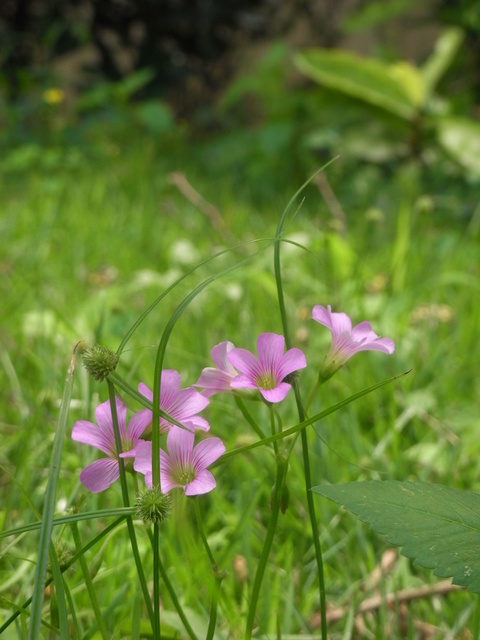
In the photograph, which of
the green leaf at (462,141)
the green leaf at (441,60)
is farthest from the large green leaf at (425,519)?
the green leaf at (441,60)

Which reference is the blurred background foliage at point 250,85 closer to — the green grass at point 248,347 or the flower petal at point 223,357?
the green grass at point 248,347

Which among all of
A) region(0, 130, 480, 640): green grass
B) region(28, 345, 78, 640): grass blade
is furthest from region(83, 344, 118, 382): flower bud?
region(0, 130, 480, 640): green grass

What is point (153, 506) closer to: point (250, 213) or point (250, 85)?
point (250, 213)

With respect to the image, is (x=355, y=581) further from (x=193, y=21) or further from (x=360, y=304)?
(x=193, y=21)

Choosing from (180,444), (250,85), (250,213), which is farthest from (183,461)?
(250,85)

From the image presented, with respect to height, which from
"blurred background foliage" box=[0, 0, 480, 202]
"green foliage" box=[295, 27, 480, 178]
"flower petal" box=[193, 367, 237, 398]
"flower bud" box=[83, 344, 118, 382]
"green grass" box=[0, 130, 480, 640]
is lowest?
"flower bud" box=[83, 344, 118, 382]

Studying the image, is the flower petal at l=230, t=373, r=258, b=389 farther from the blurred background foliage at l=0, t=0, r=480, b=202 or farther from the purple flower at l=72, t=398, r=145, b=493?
the blurred background foliage at l=0, t=0, r=480, b=202

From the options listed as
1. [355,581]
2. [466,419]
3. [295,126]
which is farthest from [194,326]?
[295,126]

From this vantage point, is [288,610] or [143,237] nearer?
[288,610]
